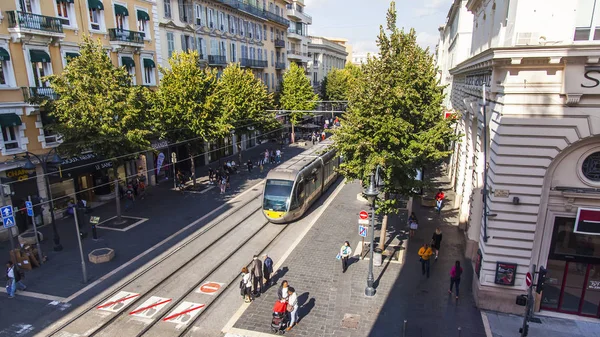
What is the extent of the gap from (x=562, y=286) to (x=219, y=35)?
3716 cm

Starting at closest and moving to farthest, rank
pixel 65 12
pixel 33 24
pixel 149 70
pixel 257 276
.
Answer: pixel 257 276
pixel 33 24
pixel 65 12
pixel 149 70

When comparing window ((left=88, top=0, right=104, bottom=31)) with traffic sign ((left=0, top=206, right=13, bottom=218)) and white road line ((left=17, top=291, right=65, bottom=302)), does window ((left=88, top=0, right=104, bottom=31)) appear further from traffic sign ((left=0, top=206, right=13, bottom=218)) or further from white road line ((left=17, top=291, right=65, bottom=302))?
white road line ((left=17, top=291, right=65, bottom=302))

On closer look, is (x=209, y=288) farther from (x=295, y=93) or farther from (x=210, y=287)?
(x=295, y=93)

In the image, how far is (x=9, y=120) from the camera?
20203mm

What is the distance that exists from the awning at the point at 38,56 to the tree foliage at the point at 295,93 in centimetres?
3170

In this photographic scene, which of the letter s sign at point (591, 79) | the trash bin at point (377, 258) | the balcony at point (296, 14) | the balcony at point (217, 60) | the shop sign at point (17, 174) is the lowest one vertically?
the trash bin at point (377, 258)

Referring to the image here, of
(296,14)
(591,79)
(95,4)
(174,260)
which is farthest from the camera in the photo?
(296,14)

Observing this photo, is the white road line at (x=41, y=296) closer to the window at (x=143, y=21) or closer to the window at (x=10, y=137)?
the window at (x=10, y=137)

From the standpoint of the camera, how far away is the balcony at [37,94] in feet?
67.7

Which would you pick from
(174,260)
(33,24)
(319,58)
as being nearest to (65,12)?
(33,24)

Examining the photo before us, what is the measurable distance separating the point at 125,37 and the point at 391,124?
21.6 m

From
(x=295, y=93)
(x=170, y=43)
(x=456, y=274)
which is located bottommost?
(x=456, y=274)

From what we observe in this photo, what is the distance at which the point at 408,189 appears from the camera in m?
17.0

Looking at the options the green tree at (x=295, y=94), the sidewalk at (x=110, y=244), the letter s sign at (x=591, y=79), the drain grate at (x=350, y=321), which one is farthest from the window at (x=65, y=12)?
the green tree at (x=295, y=94)
